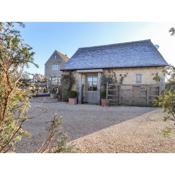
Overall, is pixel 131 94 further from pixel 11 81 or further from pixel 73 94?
pixel 11 81

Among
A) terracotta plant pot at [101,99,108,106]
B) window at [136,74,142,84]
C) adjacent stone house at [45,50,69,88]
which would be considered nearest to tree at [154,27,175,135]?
adjacent stone house at [45,50,69,88]

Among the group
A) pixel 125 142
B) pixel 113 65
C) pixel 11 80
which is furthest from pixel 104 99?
pixel 11 80

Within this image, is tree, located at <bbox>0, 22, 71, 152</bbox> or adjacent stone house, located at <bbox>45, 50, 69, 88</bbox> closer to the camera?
tree, located at <bbox>0, 22, 71, 152</bbox>

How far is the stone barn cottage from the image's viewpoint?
35.5 ft

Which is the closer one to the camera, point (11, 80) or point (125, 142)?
point (11, 80)

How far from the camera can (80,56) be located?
13.4 metres

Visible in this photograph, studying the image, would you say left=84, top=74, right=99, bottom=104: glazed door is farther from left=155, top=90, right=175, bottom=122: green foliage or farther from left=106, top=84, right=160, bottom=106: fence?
left=155, top=90, right=175, bottom=122: green foliage

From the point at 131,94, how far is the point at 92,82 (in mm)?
2500

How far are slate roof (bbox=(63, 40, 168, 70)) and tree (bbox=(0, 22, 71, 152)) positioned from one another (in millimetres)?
9767

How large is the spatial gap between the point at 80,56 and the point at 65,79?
181cm

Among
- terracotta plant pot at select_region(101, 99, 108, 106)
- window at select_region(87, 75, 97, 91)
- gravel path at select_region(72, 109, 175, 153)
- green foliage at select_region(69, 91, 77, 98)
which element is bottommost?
gravel path at select_region(72, 109, 175, 153)

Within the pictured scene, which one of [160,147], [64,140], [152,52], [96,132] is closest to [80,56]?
[152,52]

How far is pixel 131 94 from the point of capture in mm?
11055
